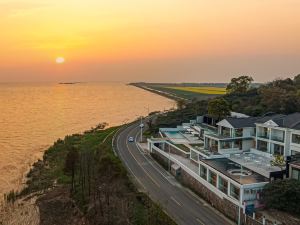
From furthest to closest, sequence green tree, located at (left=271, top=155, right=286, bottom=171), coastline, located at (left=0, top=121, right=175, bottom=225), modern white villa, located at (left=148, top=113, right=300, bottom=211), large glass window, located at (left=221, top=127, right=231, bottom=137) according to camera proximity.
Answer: large glass window, located at (left=221, top=127, right=231, bottom=137) < green tree, located at (left=271, top=155, right=286, bottom=171) < coastline, located at (left=0, top=121, right=175, bottom=225) < modern white villa, located at (left=148, top=113, right=300, bottom=211)

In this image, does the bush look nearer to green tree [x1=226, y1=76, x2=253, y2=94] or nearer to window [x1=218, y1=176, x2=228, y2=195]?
window [x1=218, y1=176, x2=228, y2=195]

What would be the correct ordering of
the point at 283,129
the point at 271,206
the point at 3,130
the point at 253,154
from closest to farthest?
the point at 271,206 → the point at 283,129 → the point at 253,154 → the point at 3,130

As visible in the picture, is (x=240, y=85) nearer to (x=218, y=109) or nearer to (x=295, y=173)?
(x=218, y=109)

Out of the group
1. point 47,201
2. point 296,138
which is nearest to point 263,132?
point 296,138

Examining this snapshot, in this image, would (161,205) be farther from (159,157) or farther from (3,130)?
(3,130)

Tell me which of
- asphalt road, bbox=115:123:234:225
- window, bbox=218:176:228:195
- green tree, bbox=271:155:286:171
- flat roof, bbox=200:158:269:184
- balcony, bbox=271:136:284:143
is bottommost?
asphalt road, bbox=115:123:234:225

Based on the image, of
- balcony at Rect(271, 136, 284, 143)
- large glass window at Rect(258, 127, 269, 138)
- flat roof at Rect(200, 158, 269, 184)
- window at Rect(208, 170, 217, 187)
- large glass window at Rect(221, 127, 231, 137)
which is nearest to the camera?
flat roof at Rect(200, 158, 269, 184)

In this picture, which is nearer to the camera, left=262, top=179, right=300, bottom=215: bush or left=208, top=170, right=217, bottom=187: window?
left=262, top=179, right=300, bottom=215: bush

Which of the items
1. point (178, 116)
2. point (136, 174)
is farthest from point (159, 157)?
point (178, 116)

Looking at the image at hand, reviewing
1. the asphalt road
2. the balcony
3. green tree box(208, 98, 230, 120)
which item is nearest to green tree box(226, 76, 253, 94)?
green tree box(208, 98, 230, 120)
